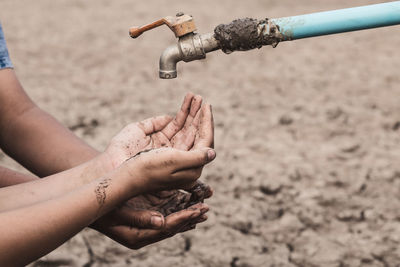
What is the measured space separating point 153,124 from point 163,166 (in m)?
0.35

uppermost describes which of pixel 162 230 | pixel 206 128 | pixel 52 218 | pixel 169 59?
pixel 169 59

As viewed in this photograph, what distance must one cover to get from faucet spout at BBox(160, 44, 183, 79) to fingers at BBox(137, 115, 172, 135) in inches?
14.8

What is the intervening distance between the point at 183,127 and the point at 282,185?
104cm

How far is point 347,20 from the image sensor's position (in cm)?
110

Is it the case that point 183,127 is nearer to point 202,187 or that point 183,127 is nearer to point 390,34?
point 202,187

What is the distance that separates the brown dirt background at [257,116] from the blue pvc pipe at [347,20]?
115 cm

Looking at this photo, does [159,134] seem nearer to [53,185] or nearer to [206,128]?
[206,128]

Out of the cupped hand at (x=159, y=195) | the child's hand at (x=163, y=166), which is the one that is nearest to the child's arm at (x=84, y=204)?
the child's hand at (x=163, y=166)

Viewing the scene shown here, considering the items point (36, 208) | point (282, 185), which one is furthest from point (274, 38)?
point (282, 185)

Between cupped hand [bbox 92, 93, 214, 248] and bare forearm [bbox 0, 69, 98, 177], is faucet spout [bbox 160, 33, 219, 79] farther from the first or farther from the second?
bare forearm [bbox 0, 69, 98, 177]

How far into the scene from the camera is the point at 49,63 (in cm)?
410

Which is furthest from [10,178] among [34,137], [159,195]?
[159,195]

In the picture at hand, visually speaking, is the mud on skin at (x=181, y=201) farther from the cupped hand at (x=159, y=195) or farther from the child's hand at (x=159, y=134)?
the child's hand at (x=159, y=134)

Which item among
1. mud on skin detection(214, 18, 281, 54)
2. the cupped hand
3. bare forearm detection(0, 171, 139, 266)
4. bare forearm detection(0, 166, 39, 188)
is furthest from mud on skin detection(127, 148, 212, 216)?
mud on skin detection(214, 18, 281, 54)
